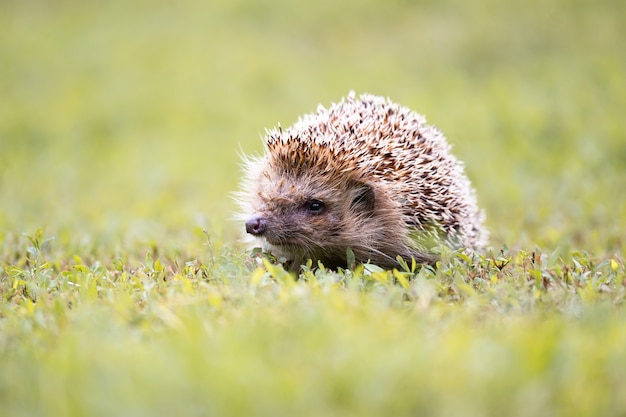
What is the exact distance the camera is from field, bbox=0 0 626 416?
3000 mm

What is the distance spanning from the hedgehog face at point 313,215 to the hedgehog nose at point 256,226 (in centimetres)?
2

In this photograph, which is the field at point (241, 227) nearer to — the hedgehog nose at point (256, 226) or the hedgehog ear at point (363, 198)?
the hedgehog nose at point (256, 226)

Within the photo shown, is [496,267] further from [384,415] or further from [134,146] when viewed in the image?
[134,146]

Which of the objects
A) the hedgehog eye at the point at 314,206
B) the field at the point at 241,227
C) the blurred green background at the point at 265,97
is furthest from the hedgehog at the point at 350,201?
the blurred green background at the point at 265,97

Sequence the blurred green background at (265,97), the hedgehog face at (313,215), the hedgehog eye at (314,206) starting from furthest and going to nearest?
the blurred green background at (265,97) < the hedgehog eye at (314,206) < the hedgehog face at (313,215)

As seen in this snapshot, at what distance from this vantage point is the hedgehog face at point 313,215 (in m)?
5.44

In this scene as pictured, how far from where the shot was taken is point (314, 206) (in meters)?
5.63

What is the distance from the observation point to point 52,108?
15453mm

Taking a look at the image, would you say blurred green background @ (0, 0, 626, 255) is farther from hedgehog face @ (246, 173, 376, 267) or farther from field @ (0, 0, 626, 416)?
hedgehog face @ (246, 173, 376, 267)

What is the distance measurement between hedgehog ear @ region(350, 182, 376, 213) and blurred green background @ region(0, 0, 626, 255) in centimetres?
119

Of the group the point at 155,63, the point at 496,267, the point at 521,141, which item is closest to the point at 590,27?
the point at 521,141

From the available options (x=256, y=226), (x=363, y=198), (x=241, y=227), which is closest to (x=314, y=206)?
(x=363, y=198)

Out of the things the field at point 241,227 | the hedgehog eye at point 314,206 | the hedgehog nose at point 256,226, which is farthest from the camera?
the hedgehog eye at point 314,206

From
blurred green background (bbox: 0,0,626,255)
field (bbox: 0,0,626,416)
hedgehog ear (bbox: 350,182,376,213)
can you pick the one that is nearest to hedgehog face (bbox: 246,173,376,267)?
hedgehog ear (bbox: 350,182,376,213)
